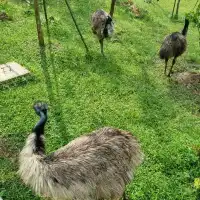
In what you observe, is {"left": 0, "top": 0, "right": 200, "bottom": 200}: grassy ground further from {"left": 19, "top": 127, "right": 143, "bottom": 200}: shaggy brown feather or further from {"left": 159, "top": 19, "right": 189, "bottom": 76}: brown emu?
{"left": 19, "top": 127, "right": 143, "bottom": 200}: shaggy brown feather

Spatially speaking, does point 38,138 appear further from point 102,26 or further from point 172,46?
point 102,26

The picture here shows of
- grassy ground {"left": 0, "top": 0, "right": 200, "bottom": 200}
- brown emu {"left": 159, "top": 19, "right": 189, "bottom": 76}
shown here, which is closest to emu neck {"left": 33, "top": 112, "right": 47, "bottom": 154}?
grassy ground {"left": 0, "top": 0, "right": 200, "bottom": 200}

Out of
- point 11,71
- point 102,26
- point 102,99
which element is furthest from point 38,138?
point 102,26

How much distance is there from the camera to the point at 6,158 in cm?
743

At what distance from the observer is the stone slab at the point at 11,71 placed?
9.92 metres

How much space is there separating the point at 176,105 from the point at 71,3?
8.37 metres

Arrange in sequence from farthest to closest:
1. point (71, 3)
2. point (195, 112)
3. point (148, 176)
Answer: point (71, 3)
point (195, 112)
point (148, 176)

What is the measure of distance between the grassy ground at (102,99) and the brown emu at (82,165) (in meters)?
1.02

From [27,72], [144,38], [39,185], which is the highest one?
[39,185]

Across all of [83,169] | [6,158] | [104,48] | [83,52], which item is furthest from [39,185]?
[104,48]

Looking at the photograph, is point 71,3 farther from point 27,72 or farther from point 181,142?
point 181,142

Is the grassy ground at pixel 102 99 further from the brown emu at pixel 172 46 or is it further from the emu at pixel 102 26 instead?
the brown emu at pixel 172 46

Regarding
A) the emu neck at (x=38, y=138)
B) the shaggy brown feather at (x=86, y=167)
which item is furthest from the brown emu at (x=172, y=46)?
the emu neck at (x=38, y=138)

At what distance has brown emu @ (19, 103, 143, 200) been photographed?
546 centimetres
